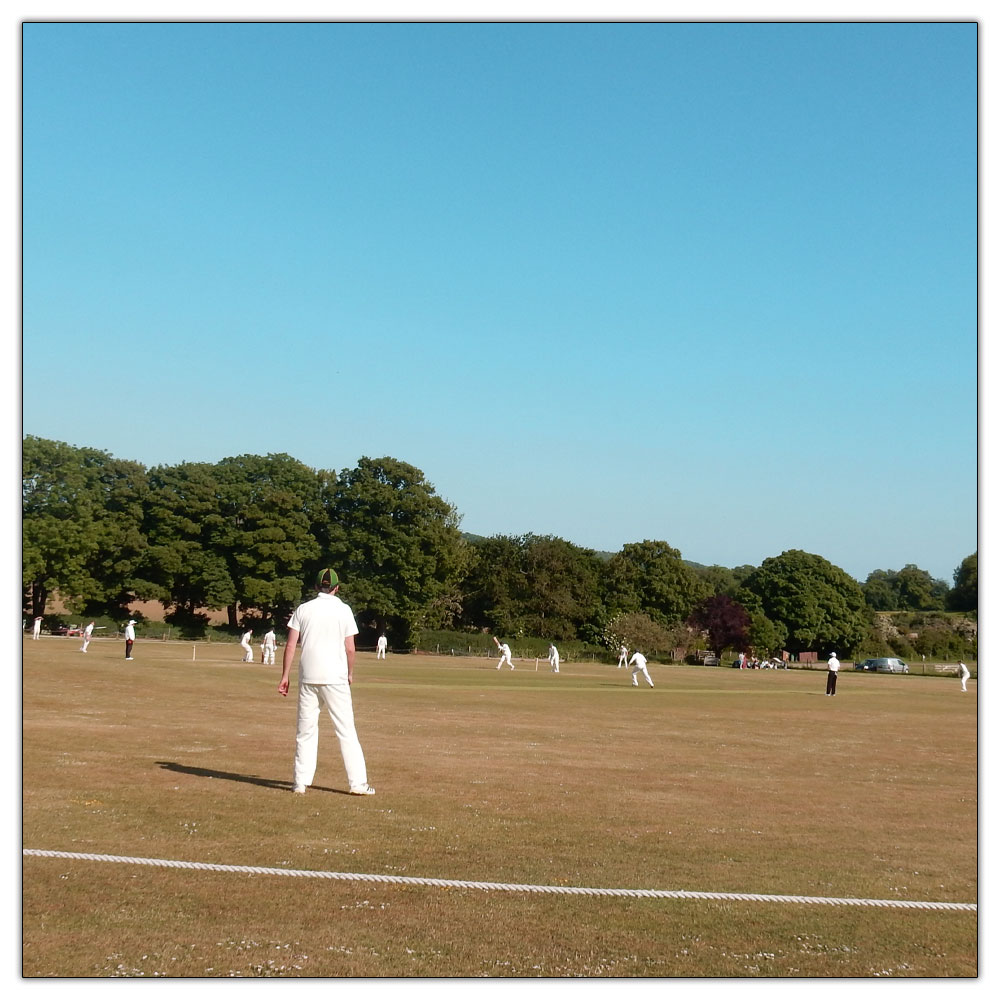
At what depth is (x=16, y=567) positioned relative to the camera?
693cm

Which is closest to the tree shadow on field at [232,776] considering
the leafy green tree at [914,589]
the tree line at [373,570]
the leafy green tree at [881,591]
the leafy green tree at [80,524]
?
the leafy green tree at [80,524]

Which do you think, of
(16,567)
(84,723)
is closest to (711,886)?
(16,567)

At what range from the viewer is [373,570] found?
319 ft

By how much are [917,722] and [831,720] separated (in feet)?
8.49

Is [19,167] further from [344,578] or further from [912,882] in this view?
[344,578]

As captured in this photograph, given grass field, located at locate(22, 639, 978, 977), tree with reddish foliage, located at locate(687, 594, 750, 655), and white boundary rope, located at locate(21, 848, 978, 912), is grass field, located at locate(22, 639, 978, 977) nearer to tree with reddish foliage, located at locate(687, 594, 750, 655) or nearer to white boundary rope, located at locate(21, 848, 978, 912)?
white boundary rope, located at locate(21, 848, 978, 912)

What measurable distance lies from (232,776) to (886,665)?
83.6 m

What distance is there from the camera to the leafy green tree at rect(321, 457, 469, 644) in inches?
3777

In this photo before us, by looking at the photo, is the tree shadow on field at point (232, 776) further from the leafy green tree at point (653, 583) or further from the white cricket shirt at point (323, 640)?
the leafy green tree at point (653, 583)

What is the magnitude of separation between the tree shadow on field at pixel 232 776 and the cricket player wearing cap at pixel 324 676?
281 millimetres

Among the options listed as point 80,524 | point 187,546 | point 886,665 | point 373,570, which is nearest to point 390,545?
point 373,570

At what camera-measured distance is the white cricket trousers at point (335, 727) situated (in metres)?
11.4

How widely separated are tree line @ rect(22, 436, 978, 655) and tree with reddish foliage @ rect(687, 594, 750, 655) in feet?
0.50

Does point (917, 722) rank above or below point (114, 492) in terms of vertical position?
below
